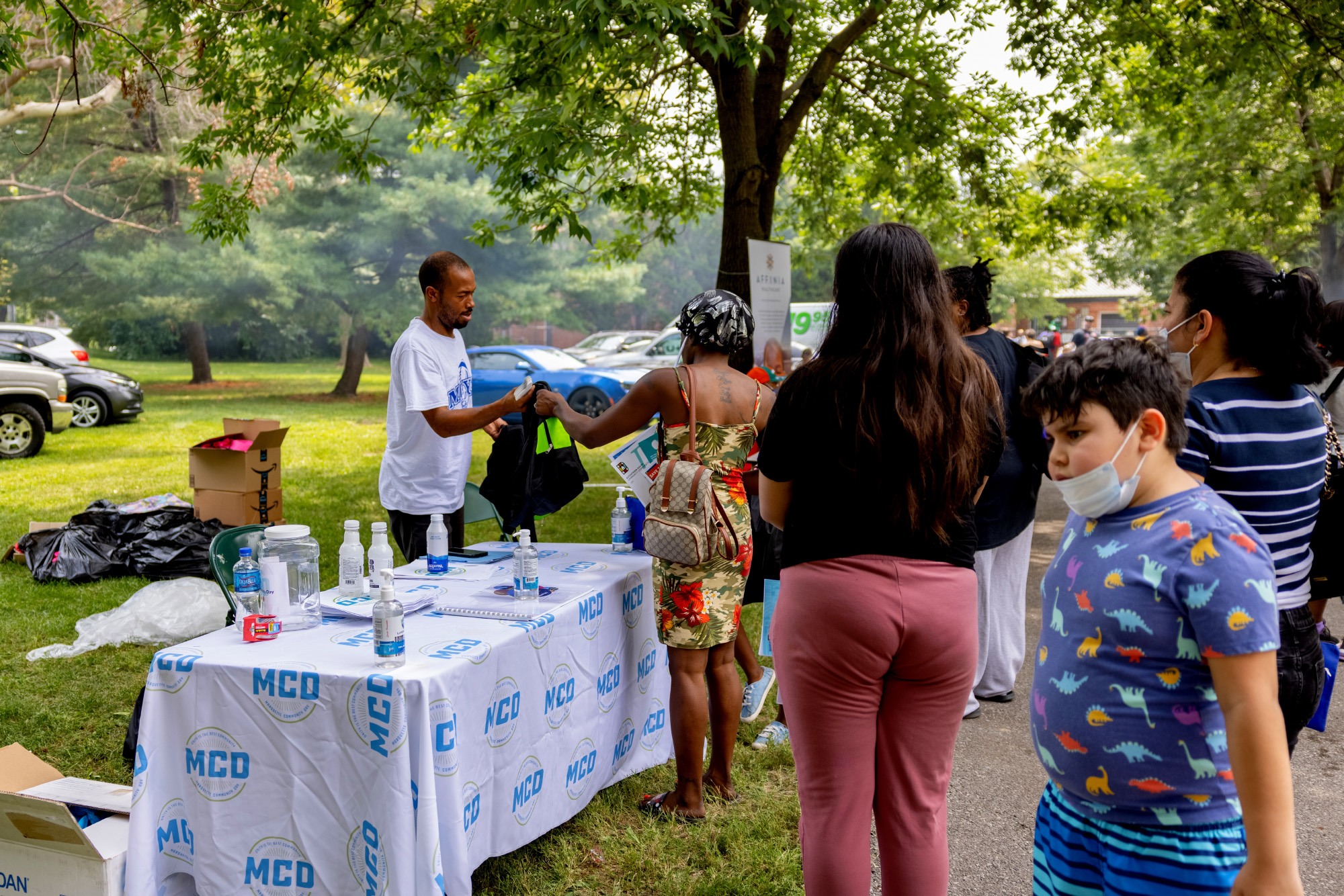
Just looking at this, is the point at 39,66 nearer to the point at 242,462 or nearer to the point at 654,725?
the point at 242,462

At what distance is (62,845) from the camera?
2.54m

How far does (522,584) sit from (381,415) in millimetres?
17931

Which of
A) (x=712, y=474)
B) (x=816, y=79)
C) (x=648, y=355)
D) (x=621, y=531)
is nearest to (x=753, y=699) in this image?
(x=621, y=531)

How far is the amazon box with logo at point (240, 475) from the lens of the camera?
673cm

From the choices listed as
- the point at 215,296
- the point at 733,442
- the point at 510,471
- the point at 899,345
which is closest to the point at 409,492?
the point at 510,471

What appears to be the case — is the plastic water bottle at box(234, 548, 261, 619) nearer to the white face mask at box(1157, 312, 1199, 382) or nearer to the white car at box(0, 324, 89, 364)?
the white face mask at box(1157, 312, 1199, 382)

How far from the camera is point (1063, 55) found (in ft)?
30.8

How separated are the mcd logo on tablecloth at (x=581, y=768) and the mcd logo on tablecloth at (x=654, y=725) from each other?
1.43 feet

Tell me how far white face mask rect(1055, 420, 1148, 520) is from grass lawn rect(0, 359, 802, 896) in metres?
2.02

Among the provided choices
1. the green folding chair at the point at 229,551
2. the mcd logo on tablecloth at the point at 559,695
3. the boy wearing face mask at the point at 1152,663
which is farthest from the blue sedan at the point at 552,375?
the boy wearing face mask at the point at 1152,663

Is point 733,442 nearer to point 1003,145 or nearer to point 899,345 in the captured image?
point 899,345

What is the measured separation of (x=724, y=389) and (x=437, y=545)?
133 centimetres

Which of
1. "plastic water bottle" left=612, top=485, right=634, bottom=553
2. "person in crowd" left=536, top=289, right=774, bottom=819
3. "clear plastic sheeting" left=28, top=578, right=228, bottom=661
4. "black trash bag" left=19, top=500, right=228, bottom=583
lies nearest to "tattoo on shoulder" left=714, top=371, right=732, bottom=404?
"person in crowd" left=536, top=289, right=774, bottom=819

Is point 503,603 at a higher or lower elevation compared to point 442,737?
higher
